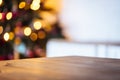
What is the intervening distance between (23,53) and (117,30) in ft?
3.61

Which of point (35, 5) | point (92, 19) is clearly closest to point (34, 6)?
point (35, 5)

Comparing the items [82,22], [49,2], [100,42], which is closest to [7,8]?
[49,2]

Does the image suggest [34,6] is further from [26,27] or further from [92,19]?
[92,19]

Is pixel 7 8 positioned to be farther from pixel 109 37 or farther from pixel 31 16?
pixel 109 37

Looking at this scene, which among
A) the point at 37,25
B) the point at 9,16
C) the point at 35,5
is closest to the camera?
the point at 9,16

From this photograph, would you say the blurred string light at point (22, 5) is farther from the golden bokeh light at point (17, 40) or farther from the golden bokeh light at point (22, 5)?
the golden bokeh light at point (17, 40)

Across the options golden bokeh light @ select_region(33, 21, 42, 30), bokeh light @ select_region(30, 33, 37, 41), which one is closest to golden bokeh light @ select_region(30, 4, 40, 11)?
golden bokeh light @ select_region(33, 21, 42, 30)

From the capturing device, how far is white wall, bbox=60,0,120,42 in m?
2.48

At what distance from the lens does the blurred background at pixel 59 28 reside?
2.47m

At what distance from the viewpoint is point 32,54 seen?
2877mm

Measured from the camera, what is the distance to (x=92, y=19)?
8.58 feet

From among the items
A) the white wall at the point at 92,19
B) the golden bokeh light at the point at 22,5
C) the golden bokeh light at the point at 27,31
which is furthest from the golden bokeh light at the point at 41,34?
the golden bokeh light at the point at 22,5

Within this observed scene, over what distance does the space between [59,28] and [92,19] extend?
445 millimetres

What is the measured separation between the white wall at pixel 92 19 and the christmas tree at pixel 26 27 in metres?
0.17
